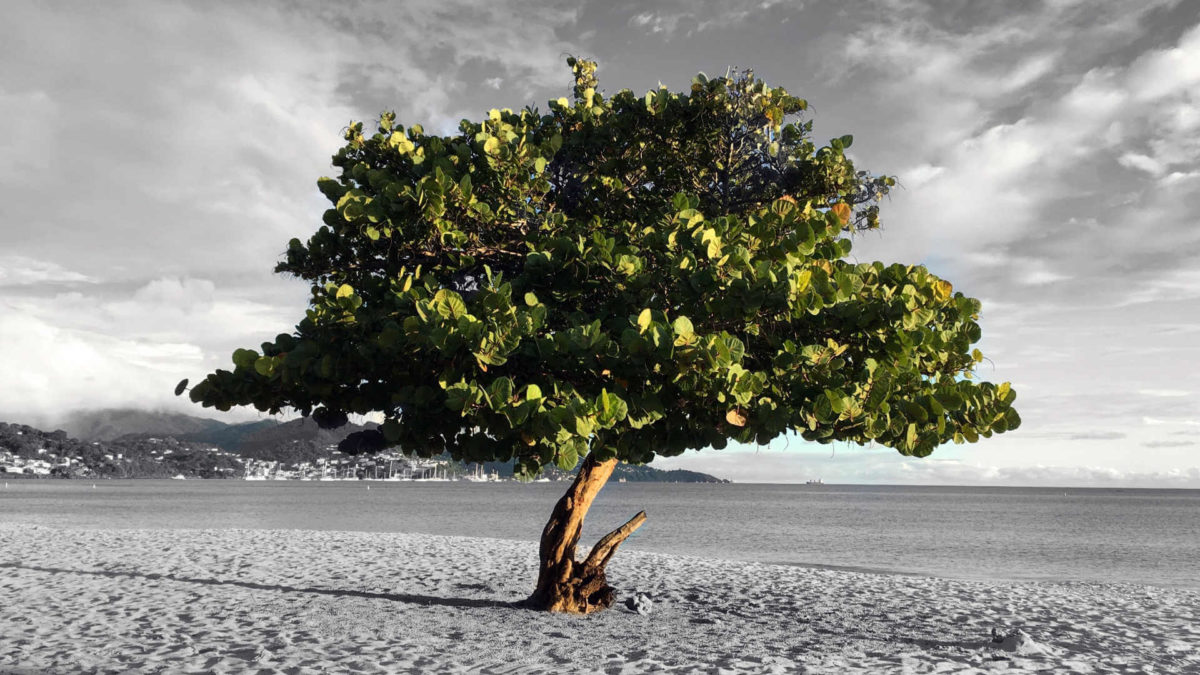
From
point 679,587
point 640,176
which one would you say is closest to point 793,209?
point 640,176

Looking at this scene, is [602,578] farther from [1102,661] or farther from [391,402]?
[1102,661]

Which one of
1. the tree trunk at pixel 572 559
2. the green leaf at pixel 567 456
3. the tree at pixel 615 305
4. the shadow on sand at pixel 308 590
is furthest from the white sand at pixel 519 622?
the green leaf at pixel 567 456

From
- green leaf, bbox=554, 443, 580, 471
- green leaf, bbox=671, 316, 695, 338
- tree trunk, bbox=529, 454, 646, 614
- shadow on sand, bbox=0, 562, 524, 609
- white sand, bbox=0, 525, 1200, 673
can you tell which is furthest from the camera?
shadow on sand, bbox=0, 562, 524, 609

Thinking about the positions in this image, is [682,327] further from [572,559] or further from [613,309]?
[572,559]

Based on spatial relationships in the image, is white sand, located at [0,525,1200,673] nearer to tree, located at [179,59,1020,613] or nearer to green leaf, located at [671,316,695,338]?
tree, located at [179,59,1020,613]

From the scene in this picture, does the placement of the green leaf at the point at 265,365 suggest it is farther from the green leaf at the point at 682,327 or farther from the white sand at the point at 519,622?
the green leaf at the point at 682,327

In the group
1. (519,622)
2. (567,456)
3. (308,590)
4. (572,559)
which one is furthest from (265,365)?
(308,590)

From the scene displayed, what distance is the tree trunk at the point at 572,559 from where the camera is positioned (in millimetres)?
13008

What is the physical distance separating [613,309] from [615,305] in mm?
58

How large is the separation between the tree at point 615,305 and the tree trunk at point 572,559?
0.94 meters

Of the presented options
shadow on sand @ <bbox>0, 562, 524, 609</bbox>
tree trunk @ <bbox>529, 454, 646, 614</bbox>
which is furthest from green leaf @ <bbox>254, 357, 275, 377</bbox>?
shadow on sand @ <bbox>0, 562, 524, 609</bbox>

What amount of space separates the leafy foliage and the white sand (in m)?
2.83

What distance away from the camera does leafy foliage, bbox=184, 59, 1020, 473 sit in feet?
25.3

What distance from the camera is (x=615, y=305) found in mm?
9266
